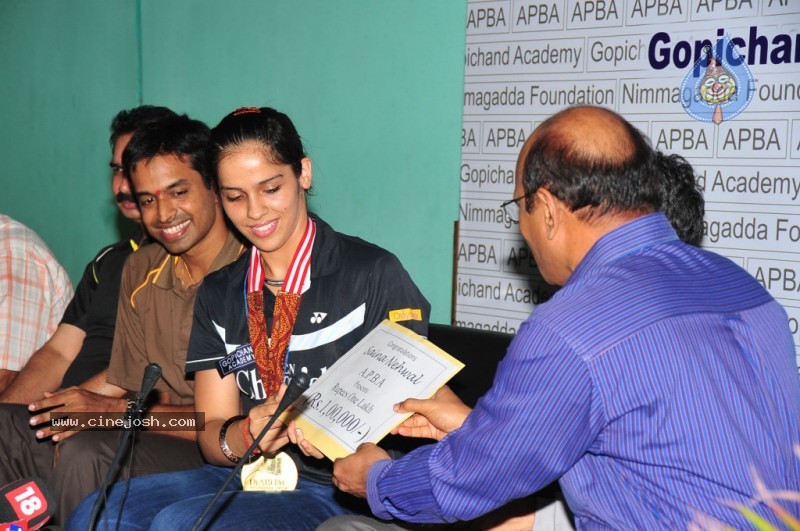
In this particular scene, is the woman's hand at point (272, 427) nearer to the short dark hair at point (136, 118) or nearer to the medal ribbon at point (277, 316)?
the medal ribbon at point (277, 316)

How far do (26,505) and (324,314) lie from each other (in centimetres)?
96

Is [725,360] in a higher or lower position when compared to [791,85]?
lower

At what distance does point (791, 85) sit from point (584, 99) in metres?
0.72

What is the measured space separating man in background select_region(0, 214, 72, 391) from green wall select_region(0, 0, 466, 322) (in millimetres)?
1149

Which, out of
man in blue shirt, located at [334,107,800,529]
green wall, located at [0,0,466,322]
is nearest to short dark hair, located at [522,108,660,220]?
man in blue shirt, located at [334,107,800,529]

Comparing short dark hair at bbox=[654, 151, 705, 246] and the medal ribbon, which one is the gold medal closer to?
the medal ribbon

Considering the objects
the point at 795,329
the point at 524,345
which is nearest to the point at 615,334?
the point at 524,345

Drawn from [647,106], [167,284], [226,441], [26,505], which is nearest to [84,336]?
[167,284]

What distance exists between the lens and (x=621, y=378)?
4.78 feet

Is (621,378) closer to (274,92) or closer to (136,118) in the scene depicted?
(136,118)

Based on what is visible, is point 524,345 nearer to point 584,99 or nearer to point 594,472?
point 594,472

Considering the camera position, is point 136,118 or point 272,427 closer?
point 272,427

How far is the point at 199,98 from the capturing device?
4.39 m

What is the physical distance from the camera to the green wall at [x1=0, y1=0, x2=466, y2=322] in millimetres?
3574
